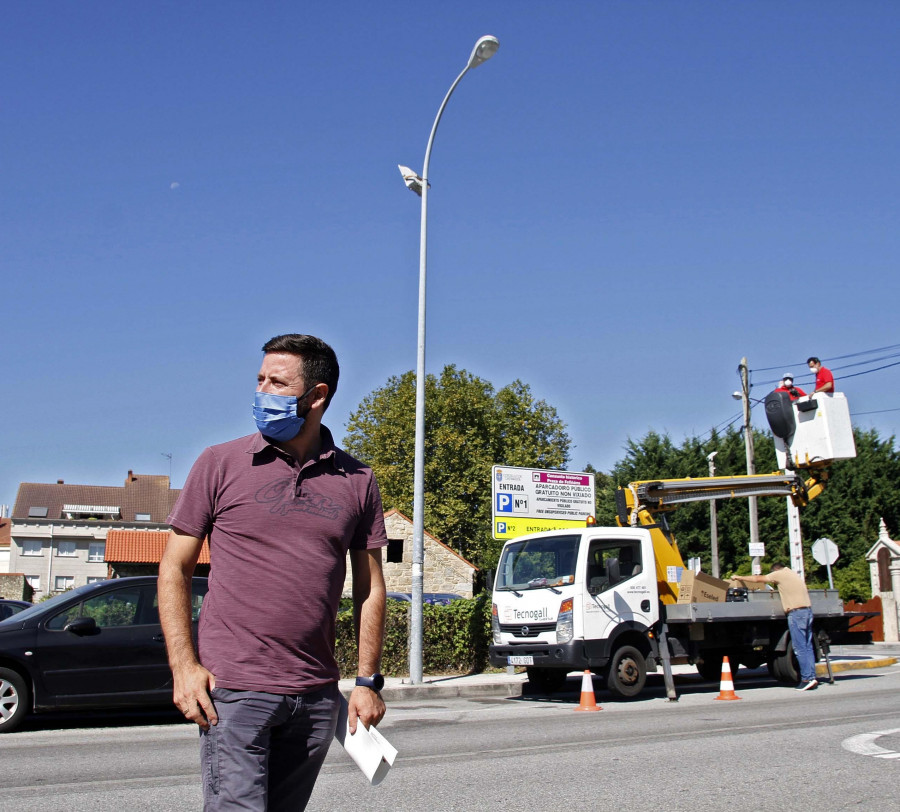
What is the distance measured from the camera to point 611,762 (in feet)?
24.4

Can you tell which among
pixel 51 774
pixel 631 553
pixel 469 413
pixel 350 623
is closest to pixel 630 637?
pixel 631 553

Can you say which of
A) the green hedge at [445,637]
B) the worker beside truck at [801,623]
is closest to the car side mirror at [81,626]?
the green hedge at [445,637]

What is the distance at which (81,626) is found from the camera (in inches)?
387

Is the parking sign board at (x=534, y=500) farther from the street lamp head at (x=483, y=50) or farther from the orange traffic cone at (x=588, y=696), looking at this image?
the street lamp head at (x=483, y=50)

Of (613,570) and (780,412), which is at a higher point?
(780,412)

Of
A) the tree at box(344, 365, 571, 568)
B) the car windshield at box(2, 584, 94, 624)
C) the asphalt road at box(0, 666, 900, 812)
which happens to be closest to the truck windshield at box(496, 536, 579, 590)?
the asphalt road at box(0, 666, 900, 812)

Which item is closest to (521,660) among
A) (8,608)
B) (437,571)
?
(8,608)

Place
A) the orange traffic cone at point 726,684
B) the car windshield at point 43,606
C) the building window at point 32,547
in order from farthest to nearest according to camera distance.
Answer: the building window at point 32,547, the orange traffic cone at point 726,684, the car windshield at point 43,606

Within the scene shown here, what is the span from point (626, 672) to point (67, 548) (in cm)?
6469

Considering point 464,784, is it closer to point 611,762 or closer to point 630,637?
point 611,762

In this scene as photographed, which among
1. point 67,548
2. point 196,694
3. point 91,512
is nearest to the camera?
point 196,694

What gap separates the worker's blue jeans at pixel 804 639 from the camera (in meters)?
13.9

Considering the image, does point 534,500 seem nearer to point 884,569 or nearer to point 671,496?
point 671,496

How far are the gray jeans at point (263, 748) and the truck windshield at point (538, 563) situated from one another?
10.3 meters
